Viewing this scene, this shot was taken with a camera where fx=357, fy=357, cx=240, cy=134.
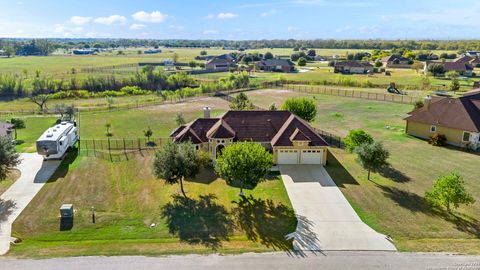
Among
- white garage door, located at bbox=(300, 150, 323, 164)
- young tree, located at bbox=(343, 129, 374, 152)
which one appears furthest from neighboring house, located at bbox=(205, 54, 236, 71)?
white garage door, located at bbox=(300, 150, 323, 164)

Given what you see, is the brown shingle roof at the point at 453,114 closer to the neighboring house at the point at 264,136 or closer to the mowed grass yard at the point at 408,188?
the mowed grass yard at the point at 408,188

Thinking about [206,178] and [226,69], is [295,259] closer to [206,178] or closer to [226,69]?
[206,178]

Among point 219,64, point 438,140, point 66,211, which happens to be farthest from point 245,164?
point 219,64

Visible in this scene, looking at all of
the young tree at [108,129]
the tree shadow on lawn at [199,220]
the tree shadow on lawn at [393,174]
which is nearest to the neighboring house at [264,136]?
the tree shadow on lawn at [393,174]

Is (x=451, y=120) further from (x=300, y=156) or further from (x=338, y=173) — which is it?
(x=300, y=156)

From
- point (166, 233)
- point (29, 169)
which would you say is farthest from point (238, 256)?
point (29, 169)
